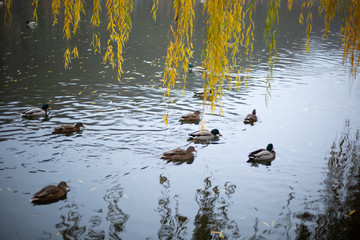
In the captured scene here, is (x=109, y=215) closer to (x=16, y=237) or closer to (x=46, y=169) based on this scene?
(x=16, y=237)

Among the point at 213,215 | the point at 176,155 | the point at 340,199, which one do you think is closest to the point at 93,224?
the point at 213,215

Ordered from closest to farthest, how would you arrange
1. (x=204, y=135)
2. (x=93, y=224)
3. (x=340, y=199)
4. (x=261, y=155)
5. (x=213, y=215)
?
(x=93, y=224) < (x=213, y=215) < (x=340, y=199) < (x=261, y=155) < (x=204, y=135)

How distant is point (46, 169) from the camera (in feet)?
22.4

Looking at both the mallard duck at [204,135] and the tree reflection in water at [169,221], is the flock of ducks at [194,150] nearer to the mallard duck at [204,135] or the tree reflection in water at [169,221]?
the mallard duck at [204,135]

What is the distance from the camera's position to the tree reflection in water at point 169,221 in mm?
5203

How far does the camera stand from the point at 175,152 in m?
7.53

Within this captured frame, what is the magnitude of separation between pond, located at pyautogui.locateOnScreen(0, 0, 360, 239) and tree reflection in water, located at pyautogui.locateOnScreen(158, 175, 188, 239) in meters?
0.02

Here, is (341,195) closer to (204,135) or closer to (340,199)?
(340,199)

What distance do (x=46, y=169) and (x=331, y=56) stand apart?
687 inches

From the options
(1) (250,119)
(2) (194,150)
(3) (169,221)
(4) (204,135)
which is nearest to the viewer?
(3) (169,221)

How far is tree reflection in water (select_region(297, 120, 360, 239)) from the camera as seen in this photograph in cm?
546

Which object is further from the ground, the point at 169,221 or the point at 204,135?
the point at 204,135

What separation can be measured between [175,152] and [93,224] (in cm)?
265

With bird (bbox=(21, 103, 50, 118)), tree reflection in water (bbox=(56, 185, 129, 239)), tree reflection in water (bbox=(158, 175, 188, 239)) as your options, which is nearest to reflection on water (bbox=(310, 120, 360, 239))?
tree reflection in water (bbox=(158, 175, 188, 239))
